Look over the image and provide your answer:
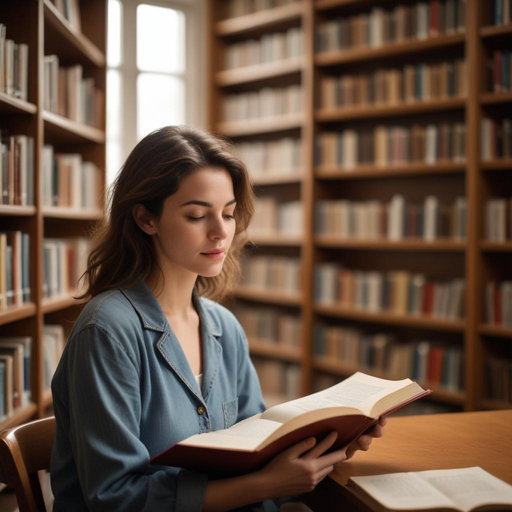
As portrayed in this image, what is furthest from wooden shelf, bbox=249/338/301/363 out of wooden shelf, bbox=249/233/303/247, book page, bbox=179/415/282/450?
book page, bbox=179/415/282/450

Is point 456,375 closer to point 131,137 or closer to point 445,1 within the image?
point 445,1

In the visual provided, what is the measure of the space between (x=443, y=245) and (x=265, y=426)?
8.08 ft

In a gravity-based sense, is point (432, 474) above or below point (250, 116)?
below

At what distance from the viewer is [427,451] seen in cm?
132

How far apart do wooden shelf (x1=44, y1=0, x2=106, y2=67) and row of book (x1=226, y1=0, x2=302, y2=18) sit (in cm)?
146

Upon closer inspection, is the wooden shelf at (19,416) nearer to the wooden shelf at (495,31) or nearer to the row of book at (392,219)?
the row of book at (392,219)

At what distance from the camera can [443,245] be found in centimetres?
340

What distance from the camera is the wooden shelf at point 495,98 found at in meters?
3.09

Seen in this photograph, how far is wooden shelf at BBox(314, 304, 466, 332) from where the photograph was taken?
133 inches

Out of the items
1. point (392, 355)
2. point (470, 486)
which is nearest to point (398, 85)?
point (392, 355)

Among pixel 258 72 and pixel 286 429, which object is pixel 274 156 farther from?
pixel 286 429

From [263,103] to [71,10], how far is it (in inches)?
61.7

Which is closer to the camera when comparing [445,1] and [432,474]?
[432,474]

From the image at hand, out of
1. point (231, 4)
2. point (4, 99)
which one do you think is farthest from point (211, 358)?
point (231, 4)
